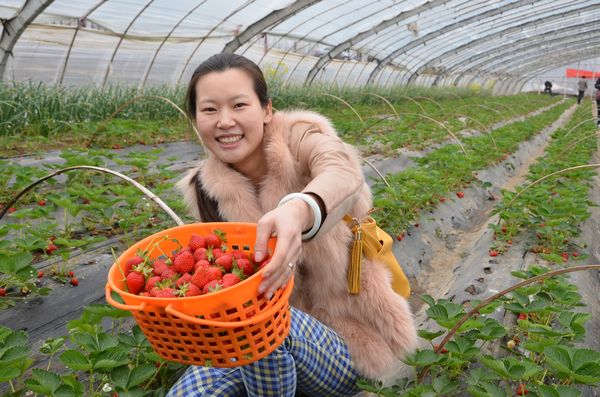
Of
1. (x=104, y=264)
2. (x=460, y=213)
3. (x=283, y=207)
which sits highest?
(x=283, y=207)

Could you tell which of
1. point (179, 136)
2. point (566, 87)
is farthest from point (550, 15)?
point (566, 87)

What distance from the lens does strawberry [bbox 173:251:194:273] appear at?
4.53ft

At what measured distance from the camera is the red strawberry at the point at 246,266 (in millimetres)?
1329

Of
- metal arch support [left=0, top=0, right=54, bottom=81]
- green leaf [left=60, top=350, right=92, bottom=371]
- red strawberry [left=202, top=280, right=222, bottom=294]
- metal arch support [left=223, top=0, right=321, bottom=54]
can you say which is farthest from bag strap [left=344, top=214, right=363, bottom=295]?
metal arch support [left=223, top=0, right=321, bottom=54]

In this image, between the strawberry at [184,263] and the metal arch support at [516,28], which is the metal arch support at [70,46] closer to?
the strawberry at [184,263]

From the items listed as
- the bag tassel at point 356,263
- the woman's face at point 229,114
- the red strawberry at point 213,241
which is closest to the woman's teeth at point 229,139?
the woman's face at point 229,114

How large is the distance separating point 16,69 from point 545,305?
892 cm

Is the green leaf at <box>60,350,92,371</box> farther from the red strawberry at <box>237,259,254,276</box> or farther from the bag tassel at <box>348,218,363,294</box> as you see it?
the bag tassel at <box>348,218,363,294</box>

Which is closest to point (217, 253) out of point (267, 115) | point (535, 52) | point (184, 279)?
point (184, 279)

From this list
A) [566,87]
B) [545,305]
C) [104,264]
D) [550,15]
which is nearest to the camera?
[545,305]

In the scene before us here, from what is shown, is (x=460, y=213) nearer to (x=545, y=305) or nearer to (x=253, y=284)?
(x=545, y=305)

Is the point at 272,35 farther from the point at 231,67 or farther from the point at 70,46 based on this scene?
the point at 231,67

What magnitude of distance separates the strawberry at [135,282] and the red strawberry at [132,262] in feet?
0.25

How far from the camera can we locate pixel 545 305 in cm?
199
